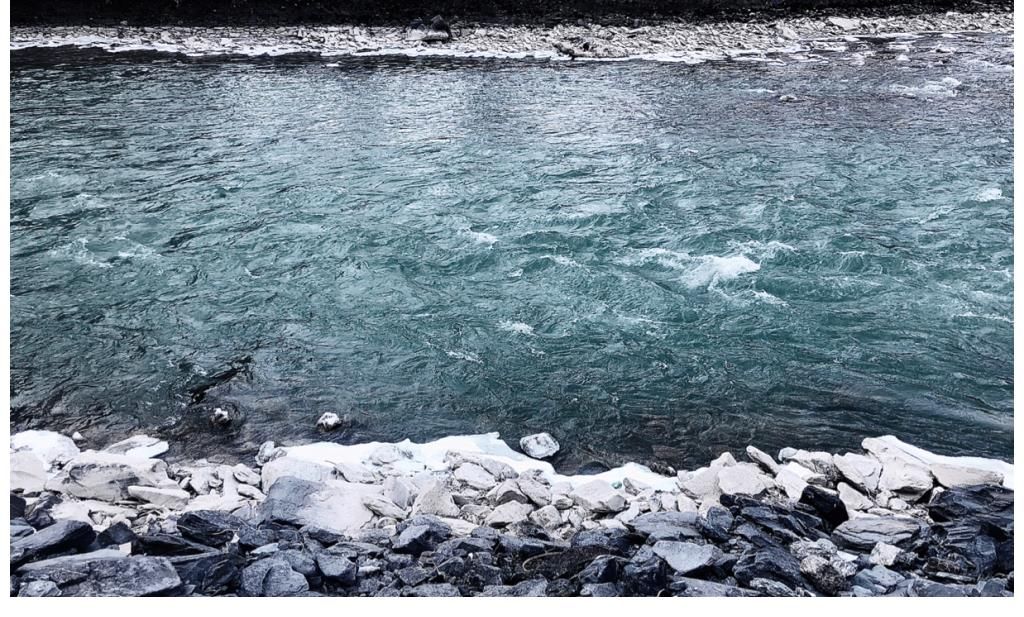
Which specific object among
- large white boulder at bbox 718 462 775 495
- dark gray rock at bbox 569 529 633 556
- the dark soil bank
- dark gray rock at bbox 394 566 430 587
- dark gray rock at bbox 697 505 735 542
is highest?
the dark soil bank

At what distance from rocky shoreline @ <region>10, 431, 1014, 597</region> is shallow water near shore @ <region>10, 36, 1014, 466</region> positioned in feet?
2.48

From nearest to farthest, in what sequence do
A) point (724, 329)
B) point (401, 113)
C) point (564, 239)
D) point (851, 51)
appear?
point (724, 329)
point (564, 239)
point (401, 113)
point (851, 51)

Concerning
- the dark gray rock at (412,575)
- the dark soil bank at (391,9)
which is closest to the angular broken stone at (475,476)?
the dark gray rock at (412,575)

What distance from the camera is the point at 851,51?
109 ft

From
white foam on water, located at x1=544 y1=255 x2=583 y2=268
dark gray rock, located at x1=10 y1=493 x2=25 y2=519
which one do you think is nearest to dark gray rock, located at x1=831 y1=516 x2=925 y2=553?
white foam on water, located at x1=544 y1=255 x2=583 y2=268

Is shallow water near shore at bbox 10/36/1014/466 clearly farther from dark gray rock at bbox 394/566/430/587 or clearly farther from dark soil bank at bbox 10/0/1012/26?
dark soil bank at bbox 10/0/1012/26

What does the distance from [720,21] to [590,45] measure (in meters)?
7.07

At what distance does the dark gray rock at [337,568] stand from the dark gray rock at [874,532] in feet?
15.0

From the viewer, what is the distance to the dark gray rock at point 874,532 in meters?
8.74

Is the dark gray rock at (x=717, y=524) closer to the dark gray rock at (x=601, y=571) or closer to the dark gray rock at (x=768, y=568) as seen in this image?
the dark gray rock at (x=768, y=568)

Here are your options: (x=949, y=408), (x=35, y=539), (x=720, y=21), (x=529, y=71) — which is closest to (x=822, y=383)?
(x=949, y=408)

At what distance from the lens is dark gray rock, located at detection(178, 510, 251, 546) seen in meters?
8.51

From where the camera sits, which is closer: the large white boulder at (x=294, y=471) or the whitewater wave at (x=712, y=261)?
the large white boulder at (x=294, y=471)

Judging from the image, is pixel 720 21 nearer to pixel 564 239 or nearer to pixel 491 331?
pixel 564 239
